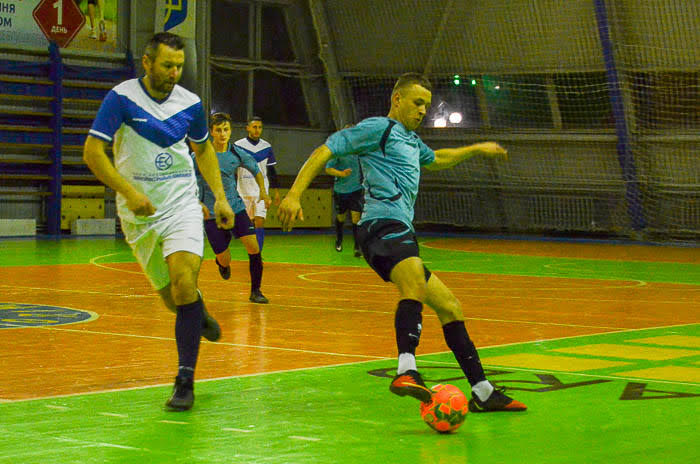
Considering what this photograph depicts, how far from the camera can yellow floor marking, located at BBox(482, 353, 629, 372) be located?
852 cm

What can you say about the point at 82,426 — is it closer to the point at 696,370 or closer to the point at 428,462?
the point at 428,462

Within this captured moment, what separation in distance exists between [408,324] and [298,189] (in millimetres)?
974

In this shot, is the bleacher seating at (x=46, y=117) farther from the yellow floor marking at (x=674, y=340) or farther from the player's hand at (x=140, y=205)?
the player's hand at (x=140, y=205)

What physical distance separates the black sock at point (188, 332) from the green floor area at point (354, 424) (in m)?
0.29

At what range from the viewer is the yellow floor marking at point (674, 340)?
32.8 ft

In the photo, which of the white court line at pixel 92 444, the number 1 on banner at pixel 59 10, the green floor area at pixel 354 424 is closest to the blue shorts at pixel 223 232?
the green floor area at pixel 354 424

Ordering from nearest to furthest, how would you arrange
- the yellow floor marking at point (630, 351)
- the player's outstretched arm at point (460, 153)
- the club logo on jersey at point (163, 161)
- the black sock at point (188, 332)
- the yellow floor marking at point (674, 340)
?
1. the black sock at point (188, 332)
2. the club logo on jersey at point (163, 161)
3. the player's outstretched arm at point (460, 153)
4. the yellow floor marking at point (630, 351)
5. the yellow floor marking at point (674, 340)

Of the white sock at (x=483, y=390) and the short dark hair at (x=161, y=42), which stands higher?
the short dark hair at (x=161, y=42)

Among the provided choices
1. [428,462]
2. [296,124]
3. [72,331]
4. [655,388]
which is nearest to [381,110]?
[296,124]

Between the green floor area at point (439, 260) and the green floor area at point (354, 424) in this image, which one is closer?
the green floor area at point (354, 424)

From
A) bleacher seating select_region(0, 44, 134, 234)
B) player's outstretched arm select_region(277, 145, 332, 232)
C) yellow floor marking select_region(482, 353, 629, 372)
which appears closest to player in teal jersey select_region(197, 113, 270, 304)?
yellow floor marking select_region(482, 353, 629, 372)

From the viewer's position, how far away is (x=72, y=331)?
10.3 meters

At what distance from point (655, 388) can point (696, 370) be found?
101 cm

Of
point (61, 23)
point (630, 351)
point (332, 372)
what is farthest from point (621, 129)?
point (332, 372)
